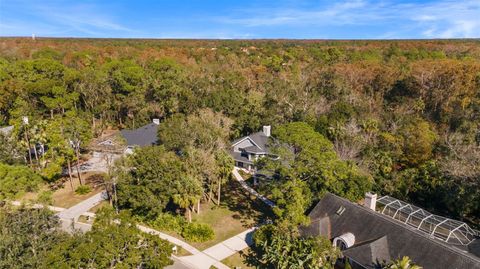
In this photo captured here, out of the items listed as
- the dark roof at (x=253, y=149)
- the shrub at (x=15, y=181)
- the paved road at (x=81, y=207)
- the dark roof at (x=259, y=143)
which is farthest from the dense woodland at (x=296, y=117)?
the paved road at (x=81, y=207)

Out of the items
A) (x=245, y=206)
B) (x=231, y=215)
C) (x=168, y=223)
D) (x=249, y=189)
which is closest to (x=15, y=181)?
(x=168, y=223)

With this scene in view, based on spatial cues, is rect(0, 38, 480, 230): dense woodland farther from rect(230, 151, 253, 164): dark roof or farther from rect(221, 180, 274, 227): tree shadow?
rect(230, 151, 253, 164): dark roof

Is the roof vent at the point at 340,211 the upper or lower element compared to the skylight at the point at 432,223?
upper

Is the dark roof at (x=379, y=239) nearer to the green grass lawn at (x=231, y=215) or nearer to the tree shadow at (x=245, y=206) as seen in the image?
the tree shadow at (x=245, y=206)

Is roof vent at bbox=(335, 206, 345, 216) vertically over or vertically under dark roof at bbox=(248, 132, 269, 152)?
under

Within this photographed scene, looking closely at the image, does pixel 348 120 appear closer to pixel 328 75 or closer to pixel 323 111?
pixel 323 111

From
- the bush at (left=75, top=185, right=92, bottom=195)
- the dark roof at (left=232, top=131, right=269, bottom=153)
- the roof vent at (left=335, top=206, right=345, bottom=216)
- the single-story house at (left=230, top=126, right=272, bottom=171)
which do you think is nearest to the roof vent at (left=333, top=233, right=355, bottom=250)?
the roof vent at (left=335, top=206, right=345, bottom=216)

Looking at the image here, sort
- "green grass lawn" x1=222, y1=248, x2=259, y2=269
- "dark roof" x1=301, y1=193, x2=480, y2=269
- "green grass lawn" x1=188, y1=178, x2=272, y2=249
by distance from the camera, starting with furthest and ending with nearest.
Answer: "green grass lawn" x1=188, y1=178, x2=272, y2=249
"green grass lawn" x1=222, y1=248, x2=259, y2=269
"dark roof" x1=301, y1=193, x2=480, y2=269

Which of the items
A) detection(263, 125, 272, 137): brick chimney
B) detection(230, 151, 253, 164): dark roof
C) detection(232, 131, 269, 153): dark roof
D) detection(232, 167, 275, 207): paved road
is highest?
detection(263, 125, 272, 137): brick chimney
